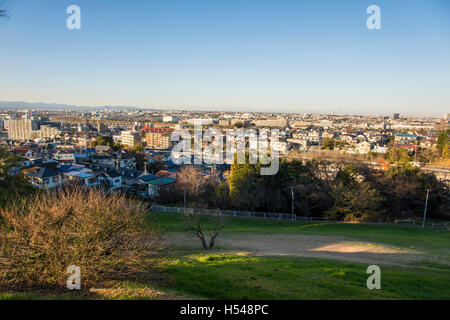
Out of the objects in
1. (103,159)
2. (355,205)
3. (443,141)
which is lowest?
(355,205)

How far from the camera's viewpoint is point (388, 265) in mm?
10453

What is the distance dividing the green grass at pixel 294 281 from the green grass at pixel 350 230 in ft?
20.2

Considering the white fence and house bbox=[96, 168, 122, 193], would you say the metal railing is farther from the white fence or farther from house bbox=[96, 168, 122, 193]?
house bbox=[96, 168, 122, 193]

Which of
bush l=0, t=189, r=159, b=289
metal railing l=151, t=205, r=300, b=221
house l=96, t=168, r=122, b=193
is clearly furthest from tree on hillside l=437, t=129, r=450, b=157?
bush l=0, t=189, r=159, b=289

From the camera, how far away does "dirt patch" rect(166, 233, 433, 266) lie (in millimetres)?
11789

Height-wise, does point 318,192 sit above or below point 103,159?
below

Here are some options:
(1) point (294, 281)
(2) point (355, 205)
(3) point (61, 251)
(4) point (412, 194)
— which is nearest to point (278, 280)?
(1) point (294, 281)

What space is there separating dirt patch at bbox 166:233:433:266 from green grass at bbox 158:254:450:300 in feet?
6.17

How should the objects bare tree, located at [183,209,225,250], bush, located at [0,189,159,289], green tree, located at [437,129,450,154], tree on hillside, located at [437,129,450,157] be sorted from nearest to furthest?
bush, located at [0,189,159,289], bare tree, located at [183,209,225,250], tree on hillside, located at [437,129,450,157], green tree, located at [437,129,450,154]

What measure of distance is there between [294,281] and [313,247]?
7.47 m

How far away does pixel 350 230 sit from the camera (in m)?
18.8

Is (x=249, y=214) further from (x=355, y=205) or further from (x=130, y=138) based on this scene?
(x=130, y=138)
